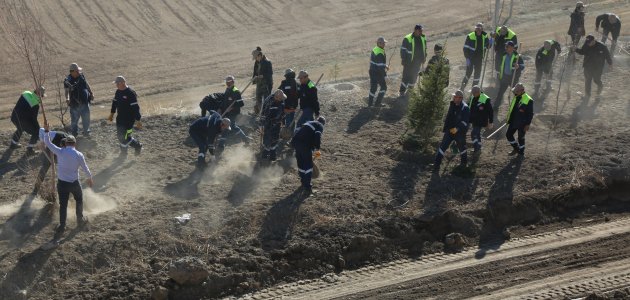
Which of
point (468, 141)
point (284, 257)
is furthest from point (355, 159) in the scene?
point (284, 257)

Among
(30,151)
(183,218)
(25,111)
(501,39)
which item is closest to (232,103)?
(183,218)

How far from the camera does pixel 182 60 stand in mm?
28781

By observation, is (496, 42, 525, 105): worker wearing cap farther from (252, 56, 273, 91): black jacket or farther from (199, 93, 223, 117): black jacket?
(199, 93, 223, 117): black jacket

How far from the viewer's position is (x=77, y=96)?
722 inches

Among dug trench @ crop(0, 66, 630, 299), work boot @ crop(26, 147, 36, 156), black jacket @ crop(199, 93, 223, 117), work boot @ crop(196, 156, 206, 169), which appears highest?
black jacket @ crop(199, 93, 223, 117)

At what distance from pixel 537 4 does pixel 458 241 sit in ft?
74.9

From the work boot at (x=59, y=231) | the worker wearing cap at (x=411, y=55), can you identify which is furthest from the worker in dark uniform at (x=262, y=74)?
the work boot at (x=59, y=231)

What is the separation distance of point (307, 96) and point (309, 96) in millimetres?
43

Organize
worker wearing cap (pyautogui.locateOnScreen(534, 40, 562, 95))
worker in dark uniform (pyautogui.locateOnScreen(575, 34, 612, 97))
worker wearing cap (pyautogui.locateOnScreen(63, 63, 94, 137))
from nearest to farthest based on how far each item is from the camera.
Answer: worker wearing cap (pyautogui.locateOnScreen(63, 63, 94, 137))
worker in dark uniform (pyautogui.locateOnScreen(575, 34, 612, 97))
worker wearing cap (pyautogui.locateOnScreen(534, 40, 562, 95))

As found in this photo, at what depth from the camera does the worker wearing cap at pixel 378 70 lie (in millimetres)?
21125

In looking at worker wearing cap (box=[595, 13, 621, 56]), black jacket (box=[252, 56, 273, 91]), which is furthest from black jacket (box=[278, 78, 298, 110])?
worker wearing cap (box=[595, 13, 621, 56])

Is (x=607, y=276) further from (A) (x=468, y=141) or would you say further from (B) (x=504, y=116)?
(B) (x=504, y=116)

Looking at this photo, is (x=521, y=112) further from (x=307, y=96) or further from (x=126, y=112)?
(x=126, y=112)

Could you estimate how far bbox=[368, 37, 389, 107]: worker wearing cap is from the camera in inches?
832
